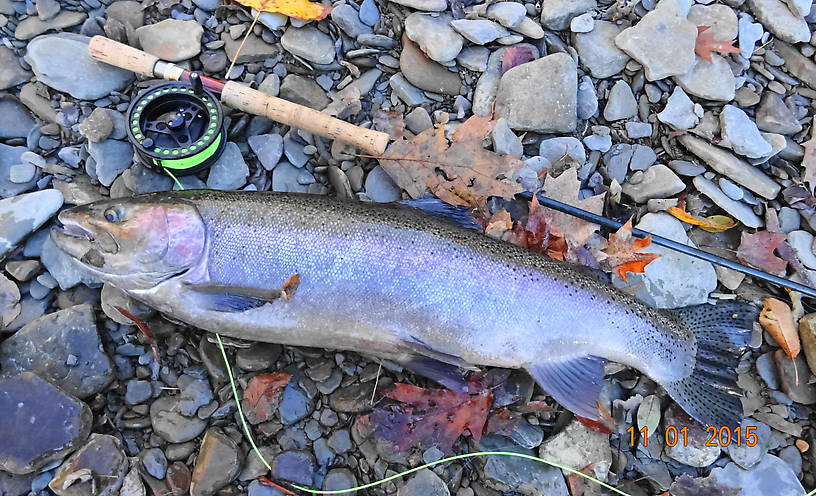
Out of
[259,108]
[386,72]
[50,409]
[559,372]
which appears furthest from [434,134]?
[50,409]

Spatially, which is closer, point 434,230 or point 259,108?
point 434,230

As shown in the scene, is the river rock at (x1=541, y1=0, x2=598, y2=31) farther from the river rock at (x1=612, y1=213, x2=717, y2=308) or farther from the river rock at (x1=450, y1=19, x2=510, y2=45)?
the river rock at (x1=612, y1=213, x2=717, y2=308)

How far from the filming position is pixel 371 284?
2.84 meters

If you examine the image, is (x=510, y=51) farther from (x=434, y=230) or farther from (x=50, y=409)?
(x=50, y=409)

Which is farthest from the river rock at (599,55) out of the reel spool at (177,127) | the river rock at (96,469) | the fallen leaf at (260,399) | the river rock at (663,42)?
the river rock at (96,469)

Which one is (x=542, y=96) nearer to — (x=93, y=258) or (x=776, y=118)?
(x=776, y=118)

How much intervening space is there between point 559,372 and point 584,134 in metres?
1.61

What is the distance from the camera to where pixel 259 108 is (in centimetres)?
326

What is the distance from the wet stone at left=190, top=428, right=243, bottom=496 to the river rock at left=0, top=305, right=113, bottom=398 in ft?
2.23

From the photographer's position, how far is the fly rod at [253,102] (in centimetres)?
322

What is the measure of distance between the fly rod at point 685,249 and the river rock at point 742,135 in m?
0.84

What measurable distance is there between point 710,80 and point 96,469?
14.5ft

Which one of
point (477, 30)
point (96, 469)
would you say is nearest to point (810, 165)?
Answer: point (477, 30)
